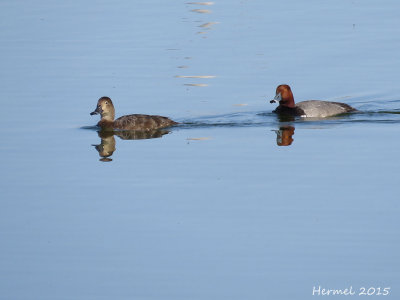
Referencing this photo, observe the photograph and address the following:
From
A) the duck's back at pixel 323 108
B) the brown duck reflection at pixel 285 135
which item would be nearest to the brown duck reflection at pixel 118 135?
the brown duck reflection at pixel 285 135

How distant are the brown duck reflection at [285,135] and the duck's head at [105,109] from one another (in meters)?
2.69

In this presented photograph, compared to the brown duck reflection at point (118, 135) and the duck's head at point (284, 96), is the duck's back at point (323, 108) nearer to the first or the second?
the duck's head at point (284, 96)

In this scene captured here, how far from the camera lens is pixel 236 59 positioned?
19.7 m

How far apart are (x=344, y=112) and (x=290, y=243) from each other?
23.0 ft

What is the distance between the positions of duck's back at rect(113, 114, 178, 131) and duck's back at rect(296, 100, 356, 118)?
2348 mm

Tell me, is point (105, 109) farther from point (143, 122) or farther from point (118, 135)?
point (143, 122)

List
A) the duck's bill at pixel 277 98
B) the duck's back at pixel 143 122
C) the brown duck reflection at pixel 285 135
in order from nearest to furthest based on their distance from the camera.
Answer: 1. the brown duck reflection at pixel 285 135
2. the duck's back at pixel 143 122
3. the duck's bill at pixel 277 98

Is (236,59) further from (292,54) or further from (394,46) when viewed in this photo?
(394,46)

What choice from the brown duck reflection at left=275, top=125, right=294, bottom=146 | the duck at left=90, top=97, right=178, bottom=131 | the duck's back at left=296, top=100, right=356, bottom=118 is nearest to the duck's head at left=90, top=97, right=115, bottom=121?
the duck at left=90, top=97, right=178, bottom=131

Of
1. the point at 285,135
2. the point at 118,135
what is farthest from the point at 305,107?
the point at 118,135

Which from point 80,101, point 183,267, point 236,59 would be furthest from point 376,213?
point 236,59

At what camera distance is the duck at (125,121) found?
15195mm

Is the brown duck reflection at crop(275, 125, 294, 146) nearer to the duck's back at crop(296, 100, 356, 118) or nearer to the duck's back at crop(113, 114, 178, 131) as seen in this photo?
the duck's back at crop(296, 100, 356, 118)

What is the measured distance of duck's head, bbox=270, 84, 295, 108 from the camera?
16625mm
